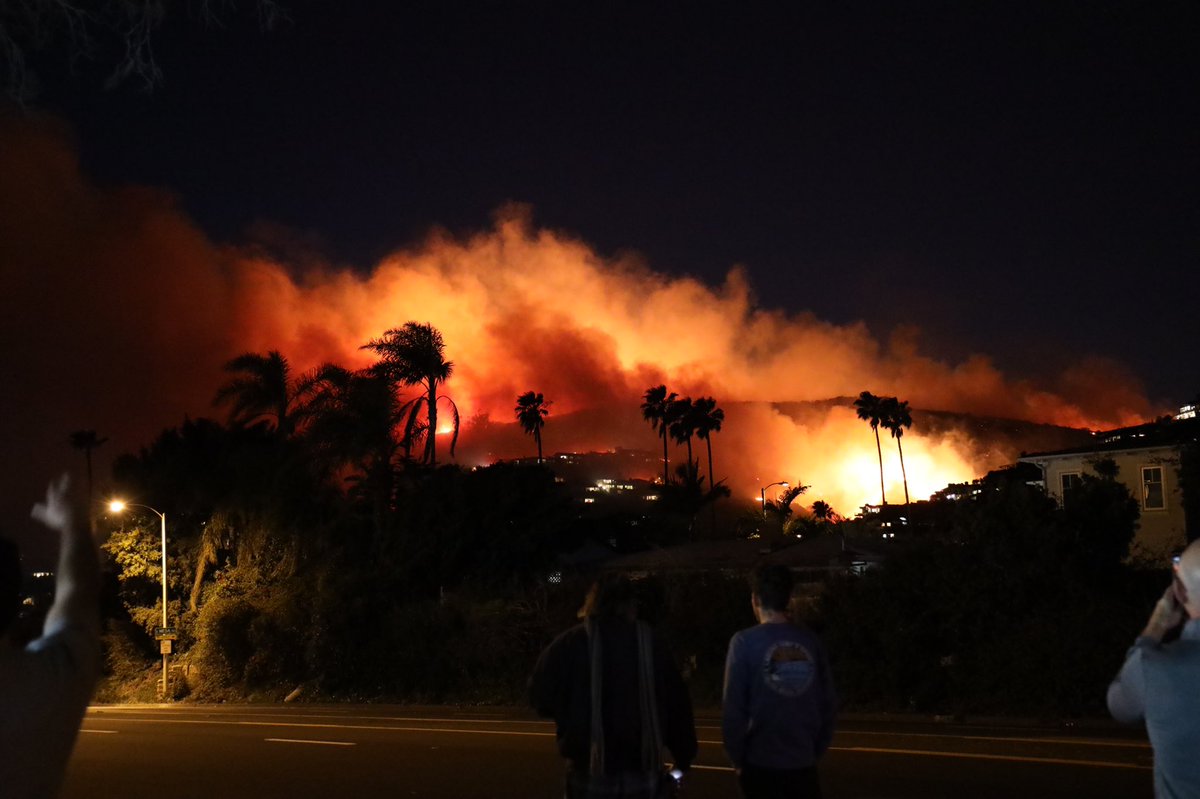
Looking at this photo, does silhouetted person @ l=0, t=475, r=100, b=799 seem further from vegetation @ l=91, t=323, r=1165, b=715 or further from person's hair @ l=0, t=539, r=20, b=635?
vegetation @ l=91, t=323, r=1165, b=715

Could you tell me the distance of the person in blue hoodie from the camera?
5.81 meters

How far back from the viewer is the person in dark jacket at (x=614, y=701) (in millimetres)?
5516

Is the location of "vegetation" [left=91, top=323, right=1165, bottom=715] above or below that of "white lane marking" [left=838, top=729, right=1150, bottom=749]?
above

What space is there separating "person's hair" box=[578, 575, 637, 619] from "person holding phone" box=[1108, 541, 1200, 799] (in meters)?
2.41

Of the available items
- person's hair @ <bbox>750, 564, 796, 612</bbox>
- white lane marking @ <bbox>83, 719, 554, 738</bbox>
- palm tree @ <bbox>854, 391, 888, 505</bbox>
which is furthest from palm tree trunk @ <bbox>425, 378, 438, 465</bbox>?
palm tree @ <bbox>854, 391, 888, 505</bbox>

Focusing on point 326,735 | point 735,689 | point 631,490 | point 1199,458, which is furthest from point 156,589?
point 631,490

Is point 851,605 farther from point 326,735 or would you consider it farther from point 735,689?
point 735,689

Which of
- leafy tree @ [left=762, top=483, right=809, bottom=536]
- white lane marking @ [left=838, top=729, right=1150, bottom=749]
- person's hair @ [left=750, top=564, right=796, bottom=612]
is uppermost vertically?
leafy tree @ [left=762, top=483, right=809, bottom=536]

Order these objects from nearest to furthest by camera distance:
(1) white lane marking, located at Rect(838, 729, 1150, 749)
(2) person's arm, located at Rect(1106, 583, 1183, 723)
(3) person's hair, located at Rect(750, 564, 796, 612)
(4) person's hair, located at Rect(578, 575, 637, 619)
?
(2) person's arm, located at Rect(1106, 583, 1183, 723) → (4) person's hair, located at Rect(578, 575, 637, 619) → (3) person's hair, located at Rect(750, 564, 796, 612) → (1) white lane marking, located at Rect(838, 729, 1150, 749)

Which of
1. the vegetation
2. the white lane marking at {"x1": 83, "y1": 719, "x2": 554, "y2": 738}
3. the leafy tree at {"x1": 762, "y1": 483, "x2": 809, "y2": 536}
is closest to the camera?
the white lane marking at {"x1": 83, "y1": 719, "x2": 554, "y2": 738}

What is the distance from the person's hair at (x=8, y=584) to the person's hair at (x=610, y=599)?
9.81 ft

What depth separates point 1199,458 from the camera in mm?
29391

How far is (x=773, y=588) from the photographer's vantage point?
6.04m

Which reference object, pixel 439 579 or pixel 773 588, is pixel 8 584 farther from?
pixel 439 579
